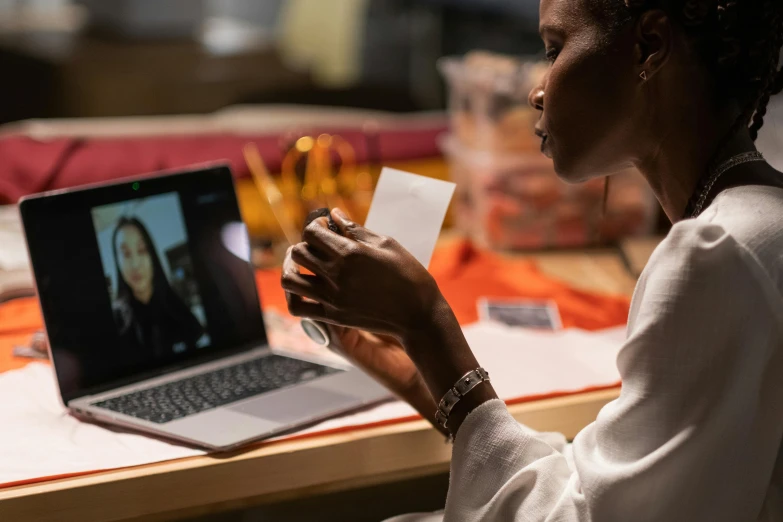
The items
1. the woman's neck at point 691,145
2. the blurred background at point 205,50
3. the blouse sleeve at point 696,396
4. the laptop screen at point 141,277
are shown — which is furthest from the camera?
the blurred background at point 205,50

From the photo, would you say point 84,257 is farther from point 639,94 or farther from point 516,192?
point 516,192

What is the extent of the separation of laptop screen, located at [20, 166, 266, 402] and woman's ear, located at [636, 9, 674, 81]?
0.58m

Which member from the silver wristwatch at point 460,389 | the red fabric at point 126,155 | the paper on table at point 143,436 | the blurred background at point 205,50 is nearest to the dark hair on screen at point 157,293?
the paper on table at point 143,436

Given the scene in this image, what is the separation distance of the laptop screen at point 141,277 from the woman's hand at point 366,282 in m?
0.31

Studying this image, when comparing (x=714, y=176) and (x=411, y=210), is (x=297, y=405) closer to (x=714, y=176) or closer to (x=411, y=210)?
(x=411, y=210)

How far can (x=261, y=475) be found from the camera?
0.94 meters

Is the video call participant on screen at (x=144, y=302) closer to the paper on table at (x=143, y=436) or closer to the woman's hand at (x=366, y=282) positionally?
the paper on table at (x=143, y=436)

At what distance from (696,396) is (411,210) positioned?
0.39 metres

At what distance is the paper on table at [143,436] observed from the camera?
0.92 m

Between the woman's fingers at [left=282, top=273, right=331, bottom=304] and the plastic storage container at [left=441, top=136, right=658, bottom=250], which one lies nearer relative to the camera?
the woman's fingers at [left=282, top=273, right=331, bottom=304]

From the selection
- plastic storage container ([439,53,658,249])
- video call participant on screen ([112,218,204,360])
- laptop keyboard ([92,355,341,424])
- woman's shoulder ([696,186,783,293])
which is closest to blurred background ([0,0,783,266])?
plastic storage container ([439,53,658,249])

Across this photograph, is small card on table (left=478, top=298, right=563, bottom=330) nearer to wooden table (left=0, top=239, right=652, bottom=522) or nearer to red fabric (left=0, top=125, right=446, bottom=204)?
wooden table (left=0, top=239, right=652, bottom=522)

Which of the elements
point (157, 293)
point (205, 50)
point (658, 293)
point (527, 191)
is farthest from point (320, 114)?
point (205, 50)

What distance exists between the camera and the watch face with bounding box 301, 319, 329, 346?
39.4 inches
